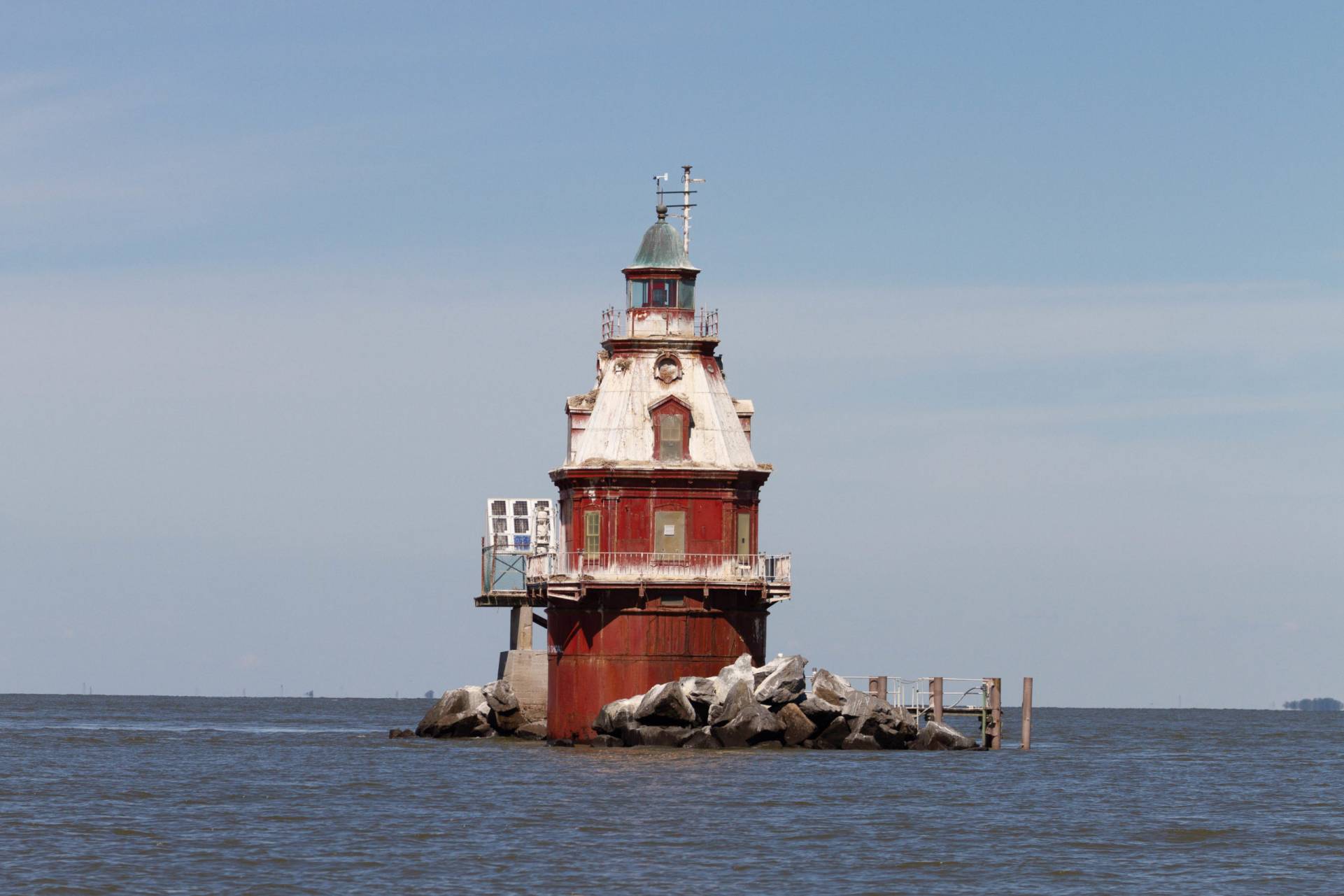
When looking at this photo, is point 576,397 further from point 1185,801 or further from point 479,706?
point 1185,801

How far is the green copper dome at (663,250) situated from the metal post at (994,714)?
14.7 meters

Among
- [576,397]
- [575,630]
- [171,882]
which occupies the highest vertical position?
[576,397]

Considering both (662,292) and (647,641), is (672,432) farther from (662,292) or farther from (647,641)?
(647,641)

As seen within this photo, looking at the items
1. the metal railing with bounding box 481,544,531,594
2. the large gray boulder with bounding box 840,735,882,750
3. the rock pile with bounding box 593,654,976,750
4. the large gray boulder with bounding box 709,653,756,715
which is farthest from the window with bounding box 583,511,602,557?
the metal railing with bounding box 481,544,531,594

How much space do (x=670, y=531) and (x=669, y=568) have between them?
1057 mm

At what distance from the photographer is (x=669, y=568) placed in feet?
204

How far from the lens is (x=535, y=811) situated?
47.8 meters

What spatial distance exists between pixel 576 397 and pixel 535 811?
72.9 feet

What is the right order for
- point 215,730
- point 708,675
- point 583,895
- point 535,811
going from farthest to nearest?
point 215,730 < point 708,675 < point 535,811 < point 583,895

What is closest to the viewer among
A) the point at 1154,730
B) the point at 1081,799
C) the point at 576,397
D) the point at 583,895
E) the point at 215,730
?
the point at 583,895

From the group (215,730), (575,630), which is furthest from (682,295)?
(215,730)

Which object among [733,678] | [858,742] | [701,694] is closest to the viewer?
[733,678]

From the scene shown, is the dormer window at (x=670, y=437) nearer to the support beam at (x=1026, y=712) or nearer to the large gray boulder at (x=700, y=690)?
the large gray boulder at (x=700, y=690)

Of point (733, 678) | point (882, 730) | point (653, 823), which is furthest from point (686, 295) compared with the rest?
point (653, 823)
